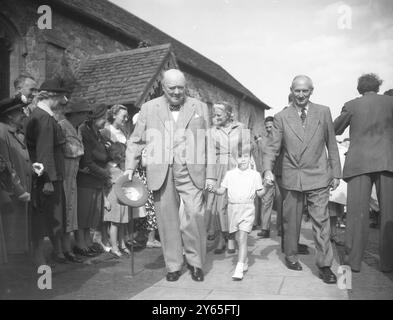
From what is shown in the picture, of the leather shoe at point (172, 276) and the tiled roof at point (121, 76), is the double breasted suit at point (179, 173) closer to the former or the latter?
the leather shoe at point (172, 276)

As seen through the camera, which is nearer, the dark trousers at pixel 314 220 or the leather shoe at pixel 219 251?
the dark trousers at pixel 314 220

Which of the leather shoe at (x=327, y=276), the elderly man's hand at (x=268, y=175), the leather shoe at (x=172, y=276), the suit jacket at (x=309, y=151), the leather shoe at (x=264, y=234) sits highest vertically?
the suit jacket at (x=309, y=151)

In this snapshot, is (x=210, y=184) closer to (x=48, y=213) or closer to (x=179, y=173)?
(x=179, y=173)

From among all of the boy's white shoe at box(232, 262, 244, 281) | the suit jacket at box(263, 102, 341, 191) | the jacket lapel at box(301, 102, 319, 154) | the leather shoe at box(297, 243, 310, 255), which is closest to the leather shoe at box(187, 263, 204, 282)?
the boy's white shoe at box(232, 262, 244, 281)

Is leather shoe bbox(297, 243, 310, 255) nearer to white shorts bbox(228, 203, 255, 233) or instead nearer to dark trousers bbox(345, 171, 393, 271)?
dark trousers bbox(345, 171, 393, 271)

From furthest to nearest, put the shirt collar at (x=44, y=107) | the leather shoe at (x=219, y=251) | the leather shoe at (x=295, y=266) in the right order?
the leather shoe at (x=219, y=251) < the shirt collar at (x=44, y=107) < the leather shoe at (x=295, y=266)

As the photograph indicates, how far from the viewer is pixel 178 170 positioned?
4625 millimetres

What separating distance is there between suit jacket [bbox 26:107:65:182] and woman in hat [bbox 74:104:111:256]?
2.14ft

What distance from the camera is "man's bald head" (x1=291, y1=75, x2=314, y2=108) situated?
Answer: 4.73 metres

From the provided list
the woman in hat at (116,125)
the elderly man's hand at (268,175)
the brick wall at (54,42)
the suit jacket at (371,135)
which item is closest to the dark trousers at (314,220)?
the elderly man's hand at (268,175)

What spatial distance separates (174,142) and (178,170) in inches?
12.2

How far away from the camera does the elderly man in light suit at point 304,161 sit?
15.3 feet

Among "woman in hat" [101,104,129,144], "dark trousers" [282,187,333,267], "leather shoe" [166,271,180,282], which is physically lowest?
"leather shoe" [166,271,180,282]
